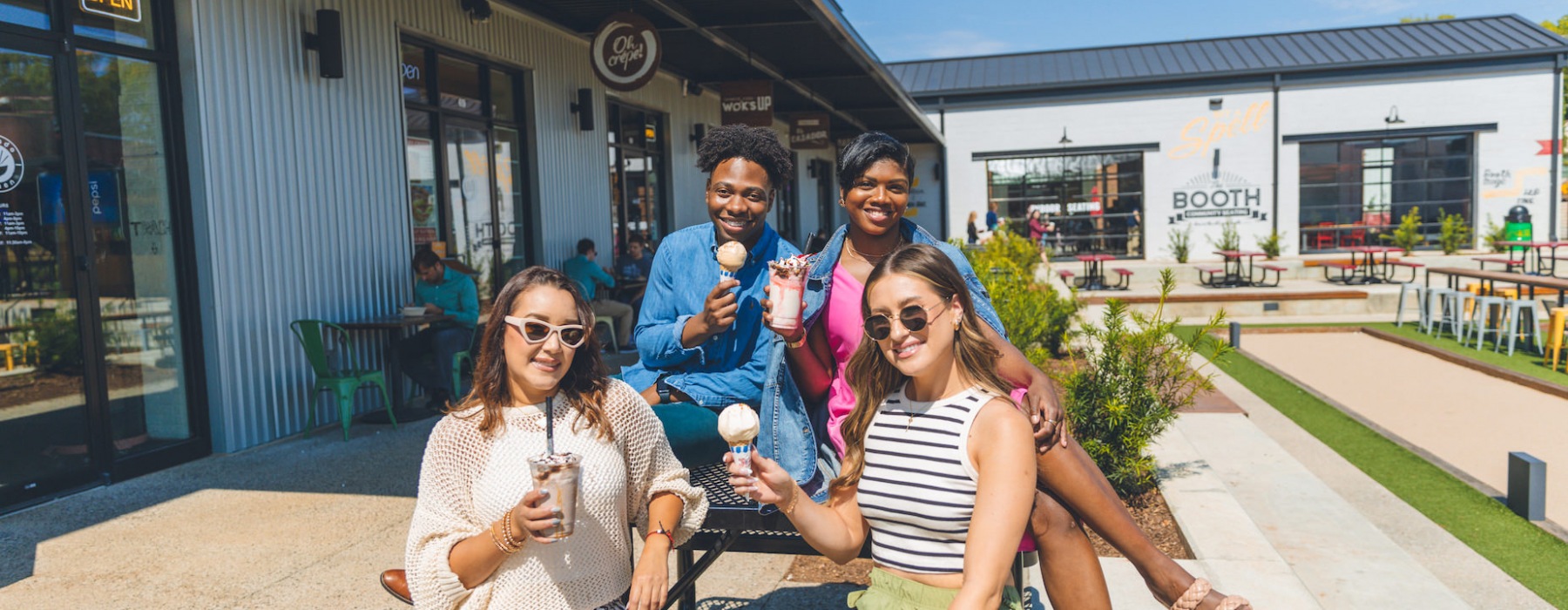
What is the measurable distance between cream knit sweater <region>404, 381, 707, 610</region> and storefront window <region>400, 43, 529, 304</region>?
20.8ft

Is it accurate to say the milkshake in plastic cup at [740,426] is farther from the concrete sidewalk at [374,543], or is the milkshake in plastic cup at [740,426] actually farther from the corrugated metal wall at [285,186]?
the corrugated metal wall at [285,186]

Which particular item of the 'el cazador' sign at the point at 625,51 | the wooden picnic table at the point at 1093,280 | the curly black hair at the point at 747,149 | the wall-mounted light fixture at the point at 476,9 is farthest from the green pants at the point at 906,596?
the wooden picnic table at the point at 1093,280

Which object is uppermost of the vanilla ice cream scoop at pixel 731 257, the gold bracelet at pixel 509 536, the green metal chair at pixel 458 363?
the vanilla ice cream scoop at pixel 731 257

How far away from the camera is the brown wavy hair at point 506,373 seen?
7.04 ft

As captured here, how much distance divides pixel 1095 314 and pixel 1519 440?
26.3 feet

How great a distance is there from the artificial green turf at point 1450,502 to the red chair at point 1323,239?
1867 centimetres

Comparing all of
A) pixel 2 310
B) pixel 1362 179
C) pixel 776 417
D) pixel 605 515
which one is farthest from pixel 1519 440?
pixel 1362 179

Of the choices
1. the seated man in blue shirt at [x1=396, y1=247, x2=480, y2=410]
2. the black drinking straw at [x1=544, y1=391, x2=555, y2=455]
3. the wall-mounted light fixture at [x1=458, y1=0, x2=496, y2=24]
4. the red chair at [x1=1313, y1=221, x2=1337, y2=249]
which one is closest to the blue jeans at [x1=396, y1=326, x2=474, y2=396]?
the seated man in blue shirt at [x1=396, y1=247, x2=480, y2=410]

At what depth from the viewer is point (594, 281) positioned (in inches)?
410

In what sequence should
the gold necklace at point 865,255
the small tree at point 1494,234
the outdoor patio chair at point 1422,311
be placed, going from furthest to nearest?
1. the small tree at point 1494,234
2. the outdoor patio chair at point 1422,311
3. the gold necklace at point 865,255

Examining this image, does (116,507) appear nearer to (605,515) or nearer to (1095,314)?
(605,515)

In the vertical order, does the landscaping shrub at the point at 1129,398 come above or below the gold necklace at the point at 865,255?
below

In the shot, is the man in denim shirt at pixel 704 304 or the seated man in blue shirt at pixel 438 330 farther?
the seated man in blue shirt at pixel 438 330

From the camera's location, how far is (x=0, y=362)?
16.0 feet
